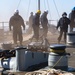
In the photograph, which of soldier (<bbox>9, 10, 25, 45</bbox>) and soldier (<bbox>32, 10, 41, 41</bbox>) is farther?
soldier (<bbox>32, 10, 41, 41</bbox>)

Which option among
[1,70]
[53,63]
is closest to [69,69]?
[53,63]

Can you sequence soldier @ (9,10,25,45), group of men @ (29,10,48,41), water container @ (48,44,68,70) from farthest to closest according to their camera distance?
group of men @ (29,10,48,41), soldier @ (9,10,25,45), water container @ (48,44,68,70)

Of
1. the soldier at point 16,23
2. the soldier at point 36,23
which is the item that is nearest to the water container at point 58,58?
the soldier at point 16,23

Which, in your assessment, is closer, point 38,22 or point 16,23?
point 16,23

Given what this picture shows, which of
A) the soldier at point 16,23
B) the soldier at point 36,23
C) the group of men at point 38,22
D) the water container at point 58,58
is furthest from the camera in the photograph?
the group of men at point 38,22

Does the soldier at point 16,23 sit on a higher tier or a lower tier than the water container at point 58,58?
higher

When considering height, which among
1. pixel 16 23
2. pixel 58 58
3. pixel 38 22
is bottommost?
pixel 58 58

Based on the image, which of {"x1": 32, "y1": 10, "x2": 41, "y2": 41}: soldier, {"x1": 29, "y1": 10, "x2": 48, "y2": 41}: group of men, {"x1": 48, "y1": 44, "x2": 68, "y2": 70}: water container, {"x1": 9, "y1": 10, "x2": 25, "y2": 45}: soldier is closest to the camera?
{"x1": 48, "y1": 44, "x2": 68, "y2": 70}: water container

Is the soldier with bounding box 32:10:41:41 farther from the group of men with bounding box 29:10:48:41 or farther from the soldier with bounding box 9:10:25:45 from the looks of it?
the soldier with bounding box 9:10:25:45

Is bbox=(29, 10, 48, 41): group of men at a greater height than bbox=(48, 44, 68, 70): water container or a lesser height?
greater

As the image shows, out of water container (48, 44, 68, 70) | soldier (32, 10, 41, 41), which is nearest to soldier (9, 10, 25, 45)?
soldier (32, 10, 41, 41)


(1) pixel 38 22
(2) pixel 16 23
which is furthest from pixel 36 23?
(2) pixel 16 23

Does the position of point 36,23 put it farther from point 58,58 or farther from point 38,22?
point 58,58

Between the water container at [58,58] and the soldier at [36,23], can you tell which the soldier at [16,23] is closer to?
the soldier at [36,23]
